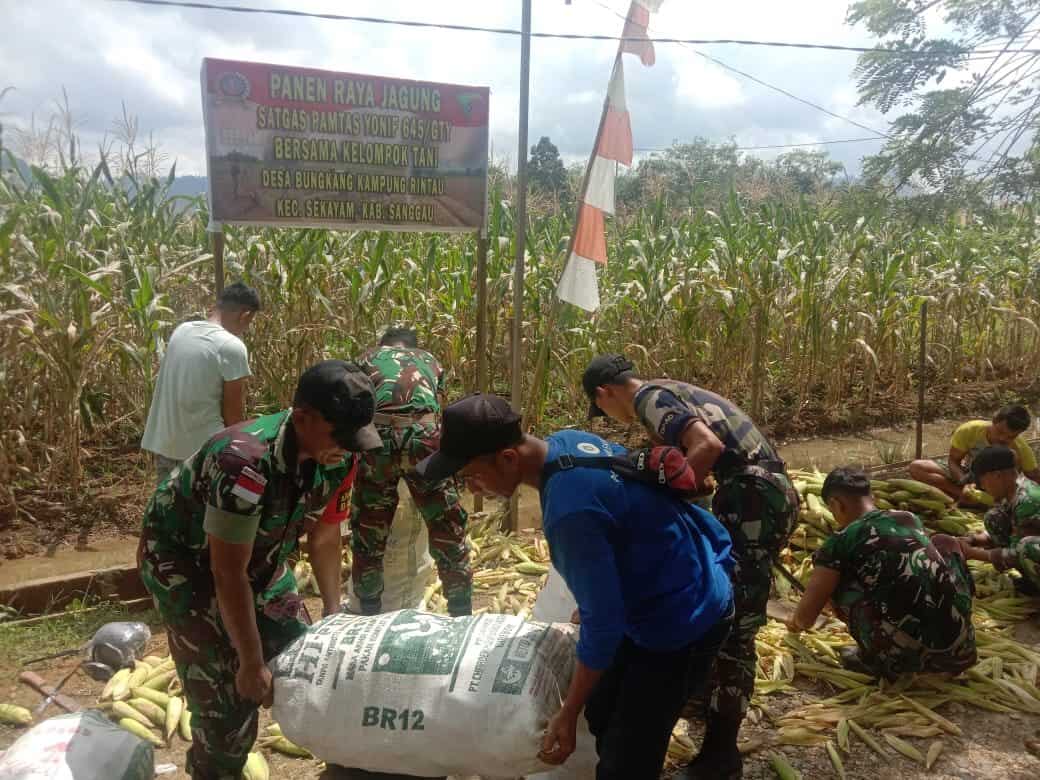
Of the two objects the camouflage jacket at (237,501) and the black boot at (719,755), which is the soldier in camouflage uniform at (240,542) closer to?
the camouflage jacket at (237,501)

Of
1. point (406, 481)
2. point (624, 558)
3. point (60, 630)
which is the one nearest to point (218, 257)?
point (406, 481)

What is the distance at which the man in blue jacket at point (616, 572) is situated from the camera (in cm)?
199

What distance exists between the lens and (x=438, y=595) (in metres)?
4.53

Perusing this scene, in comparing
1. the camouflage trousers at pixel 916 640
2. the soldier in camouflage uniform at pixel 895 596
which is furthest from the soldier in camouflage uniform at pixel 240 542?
the camouflage trousers at pixel 916 640

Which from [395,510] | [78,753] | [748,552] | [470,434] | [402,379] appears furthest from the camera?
[395,510]

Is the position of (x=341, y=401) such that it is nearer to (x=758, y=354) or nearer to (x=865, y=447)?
(x=758, y=354)

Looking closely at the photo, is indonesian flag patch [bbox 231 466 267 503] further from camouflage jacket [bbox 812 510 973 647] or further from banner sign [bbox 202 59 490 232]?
banner sign [bbox 202 59 490 232]

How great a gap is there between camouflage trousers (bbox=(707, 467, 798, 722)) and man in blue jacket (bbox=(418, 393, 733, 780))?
672 mm

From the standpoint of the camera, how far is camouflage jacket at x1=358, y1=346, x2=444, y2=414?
379 cm

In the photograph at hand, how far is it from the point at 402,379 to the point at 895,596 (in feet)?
7.98

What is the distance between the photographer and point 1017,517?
450 cm

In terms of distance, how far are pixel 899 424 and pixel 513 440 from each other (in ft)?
27.1

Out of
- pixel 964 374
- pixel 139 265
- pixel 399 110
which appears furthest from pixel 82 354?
pixel 964 374

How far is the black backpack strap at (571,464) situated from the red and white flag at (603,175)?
3309 millimetres
